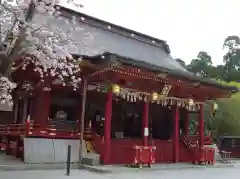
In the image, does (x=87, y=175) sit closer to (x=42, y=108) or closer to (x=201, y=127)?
(x=42, y=108)

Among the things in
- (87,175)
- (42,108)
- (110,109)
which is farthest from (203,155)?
(42,108)

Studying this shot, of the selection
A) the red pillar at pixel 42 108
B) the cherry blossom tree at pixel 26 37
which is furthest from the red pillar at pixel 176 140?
the cherry blossom tree at pixel 26 37

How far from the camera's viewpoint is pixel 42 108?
1472cm

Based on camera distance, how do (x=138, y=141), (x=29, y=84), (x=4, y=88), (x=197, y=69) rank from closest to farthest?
(x=4, y=88)
(x=29, y=84)
(x=138, y=141)
(x=197, y=69)

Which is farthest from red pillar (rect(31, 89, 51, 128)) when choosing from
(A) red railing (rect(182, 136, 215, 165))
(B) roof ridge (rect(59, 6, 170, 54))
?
(A) red railing (rect(182, 136, 215, 165))

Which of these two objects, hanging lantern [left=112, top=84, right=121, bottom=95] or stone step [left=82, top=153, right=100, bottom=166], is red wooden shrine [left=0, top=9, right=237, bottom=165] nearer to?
hanging lantern [left=112, top=84, right=121, bottom=95]

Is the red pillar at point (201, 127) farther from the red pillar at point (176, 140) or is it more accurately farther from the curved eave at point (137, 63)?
the curved eave at point (137, 63)

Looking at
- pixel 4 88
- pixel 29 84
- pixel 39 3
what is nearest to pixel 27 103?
pixel 29 84

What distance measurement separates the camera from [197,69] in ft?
185

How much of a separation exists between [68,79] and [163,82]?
455 centimetres

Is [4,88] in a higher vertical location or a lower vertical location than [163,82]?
lower

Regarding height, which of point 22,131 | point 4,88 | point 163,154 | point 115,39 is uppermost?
point 115,39

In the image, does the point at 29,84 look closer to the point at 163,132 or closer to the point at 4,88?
the point at 4,88

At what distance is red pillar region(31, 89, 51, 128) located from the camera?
48.1 ft
